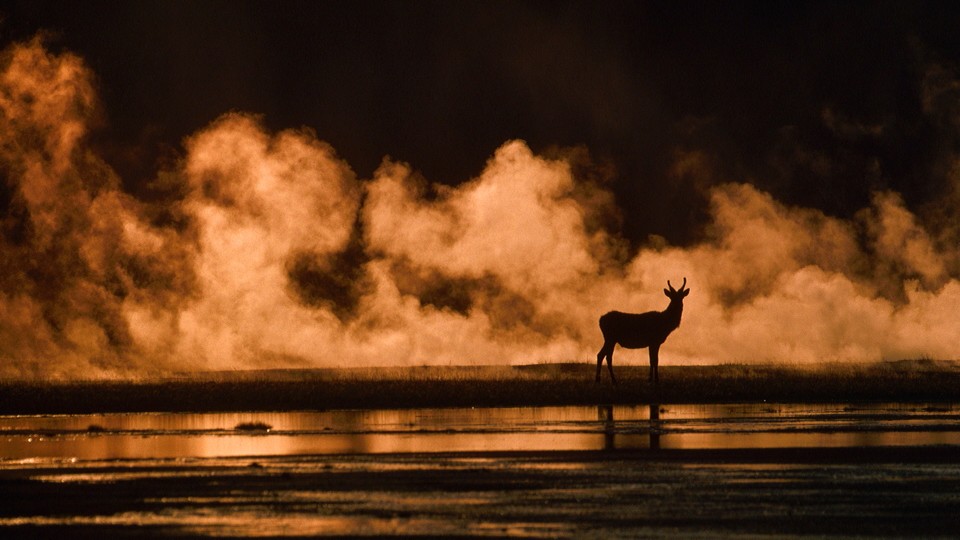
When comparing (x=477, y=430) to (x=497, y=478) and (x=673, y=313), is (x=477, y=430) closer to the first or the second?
(x=497, y=478)

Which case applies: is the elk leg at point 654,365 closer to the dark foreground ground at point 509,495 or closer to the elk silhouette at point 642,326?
the elk silhouette at point 642,326

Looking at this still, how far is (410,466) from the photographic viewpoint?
3338 cm

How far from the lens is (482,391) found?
6000 centimetres

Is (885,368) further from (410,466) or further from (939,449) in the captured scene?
(410,466)

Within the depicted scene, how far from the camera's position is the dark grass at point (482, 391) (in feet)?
184

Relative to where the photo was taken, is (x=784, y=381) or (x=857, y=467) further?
(x=784, y=381)

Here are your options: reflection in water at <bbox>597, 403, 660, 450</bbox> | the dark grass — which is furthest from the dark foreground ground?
the dark grass

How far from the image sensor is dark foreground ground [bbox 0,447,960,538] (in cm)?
2481

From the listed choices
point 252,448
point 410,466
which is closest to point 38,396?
point 252,448

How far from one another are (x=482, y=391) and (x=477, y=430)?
1710 centimetres

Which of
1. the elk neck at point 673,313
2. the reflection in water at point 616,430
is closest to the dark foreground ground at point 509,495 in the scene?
the reflection in water at point 616,430

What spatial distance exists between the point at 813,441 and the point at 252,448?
11.8 meters

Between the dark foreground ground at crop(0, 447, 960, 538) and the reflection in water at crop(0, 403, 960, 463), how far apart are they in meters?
2.48

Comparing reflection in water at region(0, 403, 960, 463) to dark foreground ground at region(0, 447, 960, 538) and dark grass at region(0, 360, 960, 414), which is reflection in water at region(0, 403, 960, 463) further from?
dark grass at region(0, 360, 960, 414)
